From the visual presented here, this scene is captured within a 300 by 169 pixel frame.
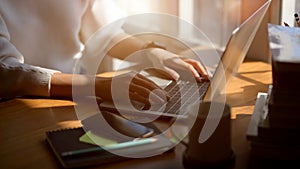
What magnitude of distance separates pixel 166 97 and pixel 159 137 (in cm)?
25

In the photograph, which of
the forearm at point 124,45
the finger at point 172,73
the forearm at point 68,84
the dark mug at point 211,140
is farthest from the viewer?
the forearm at point 124,45

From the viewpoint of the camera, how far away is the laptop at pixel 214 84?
38.3 inches

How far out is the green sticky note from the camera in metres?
0.97

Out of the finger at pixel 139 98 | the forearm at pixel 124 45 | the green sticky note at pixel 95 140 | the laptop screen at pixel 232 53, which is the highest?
the laptop screen at pixel 232 53

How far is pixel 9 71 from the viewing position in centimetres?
138

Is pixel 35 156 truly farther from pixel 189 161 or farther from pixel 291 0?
pixel 291 0

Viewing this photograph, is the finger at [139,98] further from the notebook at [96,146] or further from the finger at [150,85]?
the notebook at [96,146]

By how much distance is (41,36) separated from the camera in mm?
1721

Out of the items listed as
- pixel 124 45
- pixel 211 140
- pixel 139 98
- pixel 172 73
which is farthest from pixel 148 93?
pixel 124 45

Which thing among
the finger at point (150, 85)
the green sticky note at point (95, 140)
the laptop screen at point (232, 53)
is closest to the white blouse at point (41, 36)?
the finger at point (150, 85)

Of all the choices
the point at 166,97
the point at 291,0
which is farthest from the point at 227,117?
the point at 291,0

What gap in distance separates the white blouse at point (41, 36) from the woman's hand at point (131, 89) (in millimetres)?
188

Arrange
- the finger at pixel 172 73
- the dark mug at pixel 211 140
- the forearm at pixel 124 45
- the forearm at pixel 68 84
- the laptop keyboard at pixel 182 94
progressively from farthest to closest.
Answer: the forearm at pixel 124 45 → the finger at pixel 172 73 → the forearm at pixel 68 84 → the laptop keyboard at pixel 182 94 → the dark mug at pixel 211 140

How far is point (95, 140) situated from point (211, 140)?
0.25 metres
